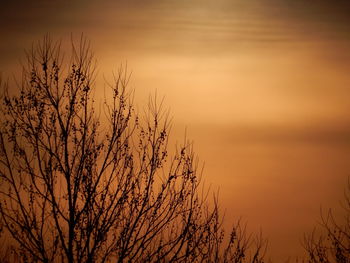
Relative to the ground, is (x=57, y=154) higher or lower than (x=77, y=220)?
higher

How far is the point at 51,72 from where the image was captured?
1359 centimetres

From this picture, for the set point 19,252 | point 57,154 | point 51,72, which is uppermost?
point 51,72

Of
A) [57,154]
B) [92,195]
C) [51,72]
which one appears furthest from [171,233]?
[51,72]

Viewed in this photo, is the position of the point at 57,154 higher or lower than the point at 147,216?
higher

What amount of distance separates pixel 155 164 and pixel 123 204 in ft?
3.86

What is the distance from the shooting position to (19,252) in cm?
1254

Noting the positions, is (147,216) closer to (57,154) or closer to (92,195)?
(92,195)

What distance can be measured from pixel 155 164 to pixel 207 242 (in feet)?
8.33

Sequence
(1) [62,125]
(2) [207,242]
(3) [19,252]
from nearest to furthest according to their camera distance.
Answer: (3) [19,252] < (1) [62,125] < (2) [207,242]

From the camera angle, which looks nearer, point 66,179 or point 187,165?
point 66,179

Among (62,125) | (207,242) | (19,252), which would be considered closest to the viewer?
(19,252)

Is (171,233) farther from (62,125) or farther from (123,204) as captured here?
(62,125)

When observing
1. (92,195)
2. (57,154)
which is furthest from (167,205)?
(57,154)

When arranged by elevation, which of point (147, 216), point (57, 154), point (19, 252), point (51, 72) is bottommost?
point (19, 252)
